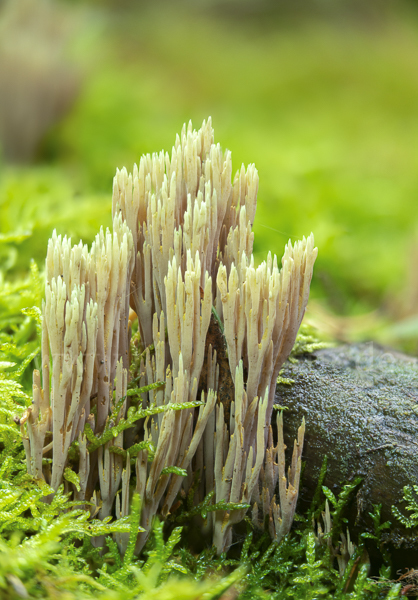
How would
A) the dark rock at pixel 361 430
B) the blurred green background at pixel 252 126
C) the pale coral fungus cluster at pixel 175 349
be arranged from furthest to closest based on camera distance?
the blurred green background at pixel 252 126 → the dark rock at pixel 361 430 → the pale coral fungus cluster at pixel 175 349

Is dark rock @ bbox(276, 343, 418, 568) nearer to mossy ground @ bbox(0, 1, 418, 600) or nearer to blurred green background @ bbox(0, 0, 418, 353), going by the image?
mossy ground @ bbox(0, 1, 418, 600)

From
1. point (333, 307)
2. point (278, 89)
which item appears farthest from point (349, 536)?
point (278, 89)

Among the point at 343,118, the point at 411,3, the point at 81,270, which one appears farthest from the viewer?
the point at 411,3

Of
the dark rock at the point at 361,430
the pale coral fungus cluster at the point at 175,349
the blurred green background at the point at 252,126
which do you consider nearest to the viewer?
the pale coral fungus cluster at the point at 175,349

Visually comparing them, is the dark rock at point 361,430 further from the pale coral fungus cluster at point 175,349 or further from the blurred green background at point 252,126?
the blurred green background at point 252,126

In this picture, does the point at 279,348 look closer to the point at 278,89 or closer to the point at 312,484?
the point at 312,484

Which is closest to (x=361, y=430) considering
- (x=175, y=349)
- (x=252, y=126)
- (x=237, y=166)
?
(x=175, y=349)

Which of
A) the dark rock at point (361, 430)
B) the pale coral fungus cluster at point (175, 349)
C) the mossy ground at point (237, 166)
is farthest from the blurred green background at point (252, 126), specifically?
the dark rock at point (361, 430)
